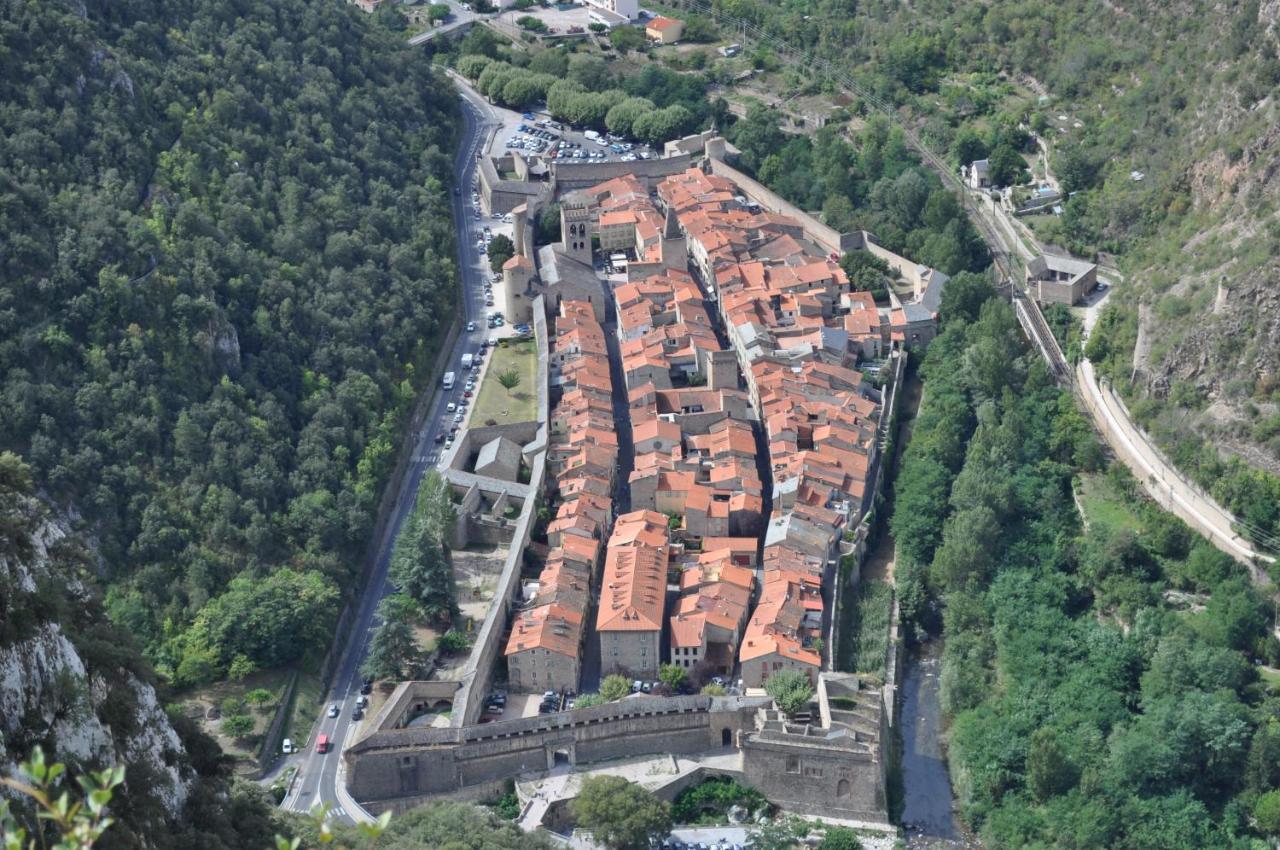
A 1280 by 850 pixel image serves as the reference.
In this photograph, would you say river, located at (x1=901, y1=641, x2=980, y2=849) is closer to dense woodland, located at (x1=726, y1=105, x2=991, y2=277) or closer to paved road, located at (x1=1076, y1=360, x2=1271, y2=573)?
paved road, located at (x1=1076, y1=360, x2=1271, y2=573)

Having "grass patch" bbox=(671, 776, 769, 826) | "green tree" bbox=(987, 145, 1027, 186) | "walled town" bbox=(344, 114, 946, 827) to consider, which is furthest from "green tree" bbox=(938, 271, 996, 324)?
"grass patch" bbox=(671, 776, 769, 826)

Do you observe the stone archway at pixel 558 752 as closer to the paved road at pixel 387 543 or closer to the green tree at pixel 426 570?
the paved road at pixel 387 543

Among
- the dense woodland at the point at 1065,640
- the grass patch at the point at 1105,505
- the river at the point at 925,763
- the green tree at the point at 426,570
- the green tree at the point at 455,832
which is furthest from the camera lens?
the grass patch at the point at 1105,505

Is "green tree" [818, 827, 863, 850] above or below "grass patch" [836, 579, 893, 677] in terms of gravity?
below

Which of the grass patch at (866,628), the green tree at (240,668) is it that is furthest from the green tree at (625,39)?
the green tree at (240,668)

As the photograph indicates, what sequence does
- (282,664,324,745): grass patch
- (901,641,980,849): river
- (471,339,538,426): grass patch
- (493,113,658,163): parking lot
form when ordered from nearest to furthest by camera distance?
(901,641,980,849): river, (282,664,324,745): grass patch, (471,339,538,426): grass patch, (493,113,658,163): parking lot
